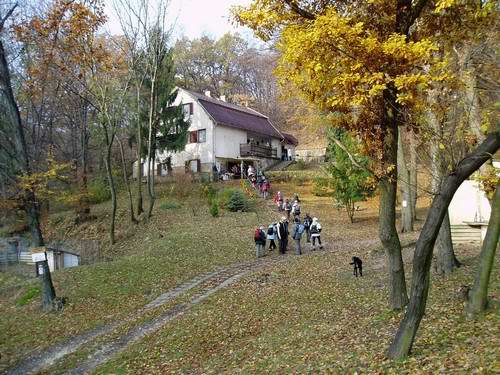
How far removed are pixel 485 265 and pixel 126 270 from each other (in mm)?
14058

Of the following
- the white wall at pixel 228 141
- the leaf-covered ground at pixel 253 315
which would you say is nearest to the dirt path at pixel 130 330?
the leaf-covered ground at pixel 253 315

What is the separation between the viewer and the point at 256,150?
4375 centimetres

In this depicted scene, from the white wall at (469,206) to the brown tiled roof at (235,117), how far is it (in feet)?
84.3

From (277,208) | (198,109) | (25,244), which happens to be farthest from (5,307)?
(198,109)

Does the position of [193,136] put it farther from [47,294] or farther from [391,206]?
[391,206]

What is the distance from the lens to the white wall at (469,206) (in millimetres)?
16531

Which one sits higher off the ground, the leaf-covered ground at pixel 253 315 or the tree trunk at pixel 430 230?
the tree trunk at pixel 430 230

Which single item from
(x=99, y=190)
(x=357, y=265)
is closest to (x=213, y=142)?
(x=99, y=190)

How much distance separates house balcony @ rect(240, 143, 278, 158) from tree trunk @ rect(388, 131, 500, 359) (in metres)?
36.6

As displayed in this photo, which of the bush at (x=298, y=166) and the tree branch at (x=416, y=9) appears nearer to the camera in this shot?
the tree branch at (x=416, y=9)

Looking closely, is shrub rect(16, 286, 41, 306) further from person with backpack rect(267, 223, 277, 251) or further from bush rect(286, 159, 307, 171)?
Result: bush rect(286, 159, 307, 171)

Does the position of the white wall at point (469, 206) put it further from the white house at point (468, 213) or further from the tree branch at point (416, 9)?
the tree branch at point (416, 9)

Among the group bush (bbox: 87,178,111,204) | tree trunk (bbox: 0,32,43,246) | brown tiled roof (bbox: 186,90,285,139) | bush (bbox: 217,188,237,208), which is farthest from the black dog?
brown tiled roof (bbox: 186,90,285,139)

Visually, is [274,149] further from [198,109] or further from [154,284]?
[154,284]
